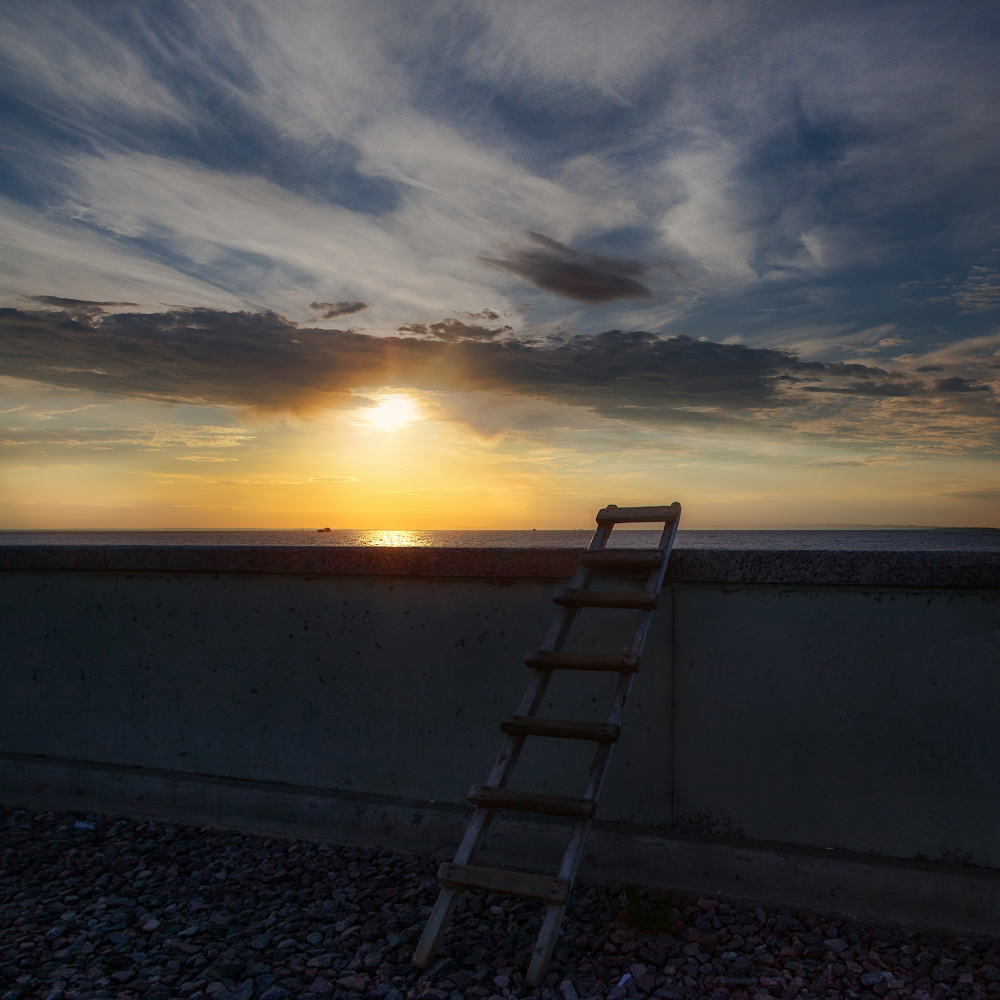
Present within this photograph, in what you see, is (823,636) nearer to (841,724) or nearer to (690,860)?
(841,724)

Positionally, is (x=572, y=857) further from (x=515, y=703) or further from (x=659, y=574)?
(x=659, y=574)

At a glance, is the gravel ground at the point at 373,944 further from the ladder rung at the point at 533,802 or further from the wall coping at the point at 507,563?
Result: the wall coping at the point at 507,563

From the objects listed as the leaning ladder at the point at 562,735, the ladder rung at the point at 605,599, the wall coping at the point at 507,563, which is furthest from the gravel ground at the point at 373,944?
the wall coping at the point at 507,563

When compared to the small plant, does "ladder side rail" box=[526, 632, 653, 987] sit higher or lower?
higher

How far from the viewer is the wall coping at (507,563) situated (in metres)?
3.99

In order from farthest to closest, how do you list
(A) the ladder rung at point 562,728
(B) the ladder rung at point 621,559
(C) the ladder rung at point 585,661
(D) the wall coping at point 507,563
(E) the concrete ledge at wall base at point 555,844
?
1. (B) the ladder rung at point 621,559
2. (D) the wall coping at point 507,563
3. (E) the concrete ledge at wall base at point 555,844
4. (C) the ladder rung at point 585,661
5. (A) the ladder rung at point 562,728

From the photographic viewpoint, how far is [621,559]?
4.24m

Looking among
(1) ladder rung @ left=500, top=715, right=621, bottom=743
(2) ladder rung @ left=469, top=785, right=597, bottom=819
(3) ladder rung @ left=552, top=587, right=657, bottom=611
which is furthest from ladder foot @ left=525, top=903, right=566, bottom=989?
(3) ladder rung @ left=552, top=587, right=657, bottom=611

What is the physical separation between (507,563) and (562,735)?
117 cm

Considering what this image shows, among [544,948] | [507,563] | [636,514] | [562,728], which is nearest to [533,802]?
[562,728]

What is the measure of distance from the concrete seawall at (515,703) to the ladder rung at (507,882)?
1.01 metres

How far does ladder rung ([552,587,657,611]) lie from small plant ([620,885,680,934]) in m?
1.45

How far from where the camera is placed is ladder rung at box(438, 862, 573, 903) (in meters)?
3.31

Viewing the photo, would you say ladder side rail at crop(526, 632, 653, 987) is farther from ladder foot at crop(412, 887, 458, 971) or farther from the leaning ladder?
ladder foot at crop(412, 887, 458, 971)
